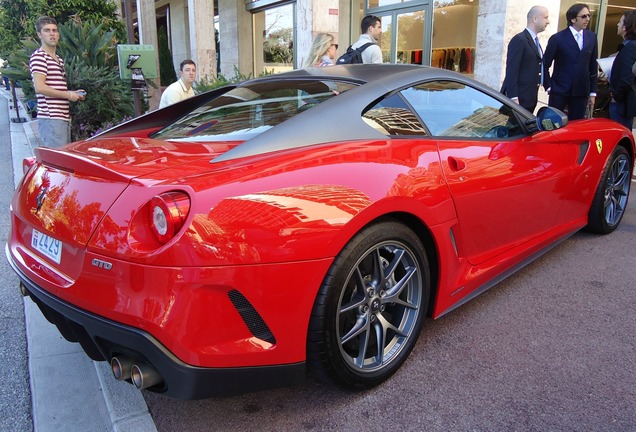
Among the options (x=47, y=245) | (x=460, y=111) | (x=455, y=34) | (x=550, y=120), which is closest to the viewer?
(x=47, y=245)

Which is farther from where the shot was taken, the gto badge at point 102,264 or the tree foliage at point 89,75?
the tree foliage at point 89,75

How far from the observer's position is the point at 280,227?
1876 millimetres

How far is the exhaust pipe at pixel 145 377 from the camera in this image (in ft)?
6.06

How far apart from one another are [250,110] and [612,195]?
10.7ft

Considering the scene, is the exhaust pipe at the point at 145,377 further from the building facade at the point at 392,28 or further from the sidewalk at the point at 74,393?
the building facade at the point at 392,28

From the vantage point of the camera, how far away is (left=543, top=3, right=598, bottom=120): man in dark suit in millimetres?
6176

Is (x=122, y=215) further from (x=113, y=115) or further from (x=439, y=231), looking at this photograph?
(x=113, y=115)

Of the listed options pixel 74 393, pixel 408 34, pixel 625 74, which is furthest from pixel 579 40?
pixel 74 393

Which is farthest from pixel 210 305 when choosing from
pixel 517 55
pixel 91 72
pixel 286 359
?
pixel 91 72

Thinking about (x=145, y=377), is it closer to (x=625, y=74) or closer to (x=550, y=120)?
(x=550, y=120)

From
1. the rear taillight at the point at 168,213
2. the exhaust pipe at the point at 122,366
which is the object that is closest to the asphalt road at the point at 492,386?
the exhaust pipe at the point at 122,366

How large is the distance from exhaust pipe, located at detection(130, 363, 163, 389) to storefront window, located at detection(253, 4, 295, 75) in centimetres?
1400

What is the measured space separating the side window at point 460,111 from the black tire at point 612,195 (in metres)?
1.33

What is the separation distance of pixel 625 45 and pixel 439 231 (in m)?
5.05
